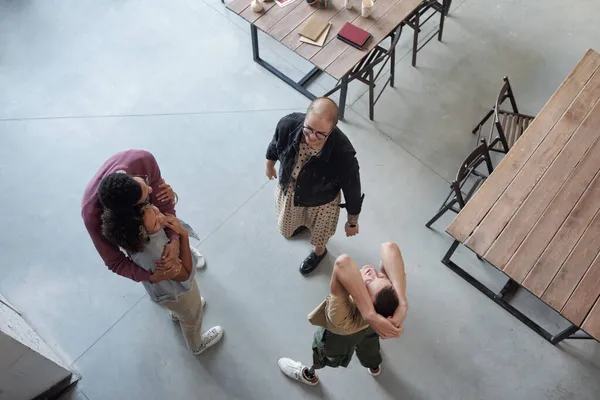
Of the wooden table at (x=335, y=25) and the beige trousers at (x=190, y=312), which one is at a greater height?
the wooden table at (x=335, y=25)

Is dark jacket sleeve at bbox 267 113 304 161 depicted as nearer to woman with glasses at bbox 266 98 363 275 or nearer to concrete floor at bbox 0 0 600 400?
woman with glasses at bbox 266 98 363 275

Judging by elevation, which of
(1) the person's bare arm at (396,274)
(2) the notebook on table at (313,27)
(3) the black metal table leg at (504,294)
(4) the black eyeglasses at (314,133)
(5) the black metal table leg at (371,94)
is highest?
(4) the black eyeglasses at (314,133)

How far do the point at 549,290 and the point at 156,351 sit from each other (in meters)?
2.43

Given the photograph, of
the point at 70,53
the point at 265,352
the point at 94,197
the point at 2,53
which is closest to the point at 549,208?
the point at 265,352

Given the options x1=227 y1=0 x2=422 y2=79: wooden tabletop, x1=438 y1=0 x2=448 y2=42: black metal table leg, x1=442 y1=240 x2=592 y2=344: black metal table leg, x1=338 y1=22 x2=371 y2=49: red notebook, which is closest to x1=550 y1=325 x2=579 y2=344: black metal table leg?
x1=442 y1=240 x2=592 y2=344: black metal table leg

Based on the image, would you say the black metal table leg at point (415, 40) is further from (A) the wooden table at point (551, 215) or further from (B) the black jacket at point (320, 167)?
(B) the black jacket at point (320, 167)

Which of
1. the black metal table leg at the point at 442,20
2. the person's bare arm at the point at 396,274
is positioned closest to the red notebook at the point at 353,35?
the black metal table leg at the point at 442,20

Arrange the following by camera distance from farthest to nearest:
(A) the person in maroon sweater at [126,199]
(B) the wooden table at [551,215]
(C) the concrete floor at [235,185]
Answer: (C) the concrete floor at [235,185], (B) the wooden table at [551,215], (A) the person in maroon sweater at [126,199]

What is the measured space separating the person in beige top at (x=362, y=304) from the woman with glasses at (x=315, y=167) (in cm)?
57

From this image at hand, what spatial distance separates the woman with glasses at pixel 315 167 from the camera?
7.79ft

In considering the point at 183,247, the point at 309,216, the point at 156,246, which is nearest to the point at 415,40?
the point at 309,216

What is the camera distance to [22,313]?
340 cm

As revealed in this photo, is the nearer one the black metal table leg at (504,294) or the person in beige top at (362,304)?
the person in beige top at (362,304)

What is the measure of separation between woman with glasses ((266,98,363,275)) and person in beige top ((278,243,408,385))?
1.85ft
